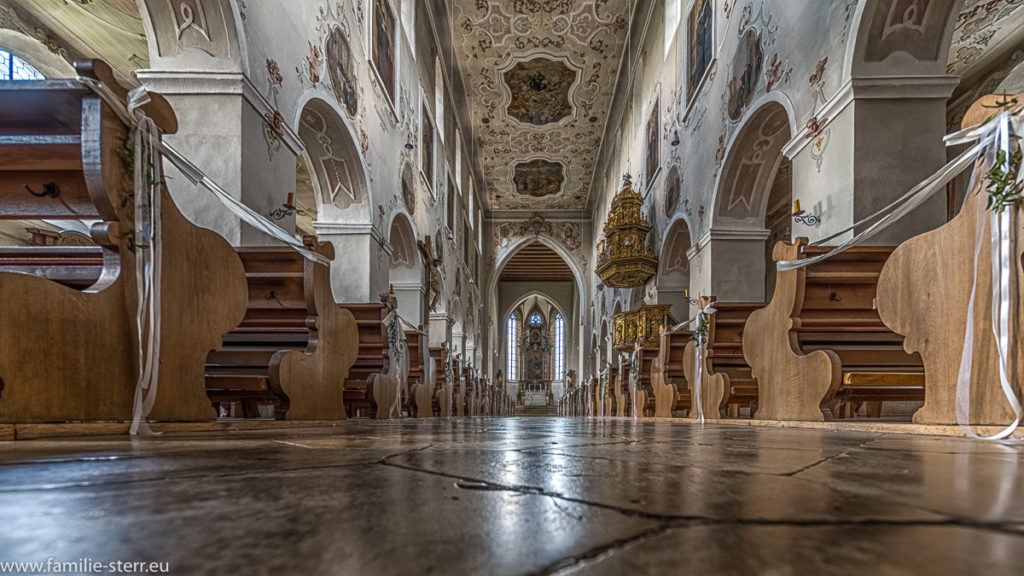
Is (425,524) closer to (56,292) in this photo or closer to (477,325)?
A: (56,292)

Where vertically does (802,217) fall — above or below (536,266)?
below

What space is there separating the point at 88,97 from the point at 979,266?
10.2 feet

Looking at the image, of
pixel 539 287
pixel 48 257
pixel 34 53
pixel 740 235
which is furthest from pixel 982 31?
pixel 539 287

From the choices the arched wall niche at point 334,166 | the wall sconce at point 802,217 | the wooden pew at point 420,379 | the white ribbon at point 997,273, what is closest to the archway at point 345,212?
the arched wall niche at point 334,166

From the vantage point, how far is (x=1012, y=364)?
1782 millimetres

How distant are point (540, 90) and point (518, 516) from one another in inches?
531

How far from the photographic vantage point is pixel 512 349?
26.1 metres

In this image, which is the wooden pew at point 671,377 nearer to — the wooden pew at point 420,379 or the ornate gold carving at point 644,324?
the ornate gold carving at point 644,324

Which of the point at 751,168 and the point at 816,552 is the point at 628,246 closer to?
the point at 751,168

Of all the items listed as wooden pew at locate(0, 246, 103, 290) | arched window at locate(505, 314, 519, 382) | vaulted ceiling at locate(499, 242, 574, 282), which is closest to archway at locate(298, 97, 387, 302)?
wooden pew at locate(0, 246, 103, 290)

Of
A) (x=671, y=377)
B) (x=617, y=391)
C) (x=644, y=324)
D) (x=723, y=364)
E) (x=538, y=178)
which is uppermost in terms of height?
(x=538, y=178)

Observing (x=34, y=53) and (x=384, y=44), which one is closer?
(x=34, y=53)

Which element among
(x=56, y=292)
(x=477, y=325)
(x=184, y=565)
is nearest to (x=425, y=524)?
(x=184, y=565)

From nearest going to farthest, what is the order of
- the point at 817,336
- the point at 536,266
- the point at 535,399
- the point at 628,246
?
1. the point at 817,336
2. the point at 628,246
3. the point at 536,266
4. the point at 535,399
